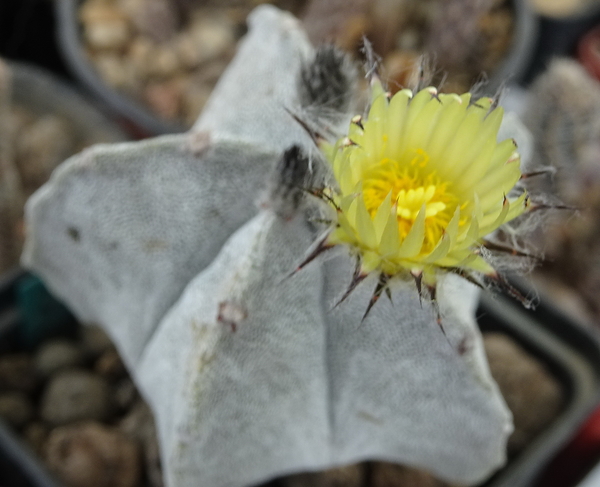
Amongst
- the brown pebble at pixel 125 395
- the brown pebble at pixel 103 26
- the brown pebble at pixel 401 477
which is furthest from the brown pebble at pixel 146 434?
the brown pebble at pixel 103 26

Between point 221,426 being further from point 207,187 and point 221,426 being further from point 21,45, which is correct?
point 21,45

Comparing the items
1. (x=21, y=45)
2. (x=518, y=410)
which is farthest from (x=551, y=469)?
(x=21, y=45)

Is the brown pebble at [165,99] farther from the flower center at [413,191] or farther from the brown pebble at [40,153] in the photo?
the flower center at [413,191]

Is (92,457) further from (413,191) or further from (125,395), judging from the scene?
(413,191)

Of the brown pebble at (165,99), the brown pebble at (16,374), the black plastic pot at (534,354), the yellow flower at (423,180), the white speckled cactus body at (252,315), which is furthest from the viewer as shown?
the brown pebble at (165,99)

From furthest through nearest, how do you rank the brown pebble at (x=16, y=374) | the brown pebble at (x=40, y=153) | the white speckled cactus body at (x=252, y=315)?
the brown pebble at (x=40, y=153)
the brown pebble at (x=16, y=374)
the white speckled cactus body at (x=252, y=315)

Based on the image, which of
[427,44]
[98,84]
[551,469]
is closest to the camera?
[551,469]

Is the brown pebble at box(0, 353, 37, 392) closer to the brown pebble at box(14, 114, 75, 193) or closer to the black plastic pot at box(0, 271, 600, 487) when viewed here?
the black plastic pot at box(0, 271, 600, 487)

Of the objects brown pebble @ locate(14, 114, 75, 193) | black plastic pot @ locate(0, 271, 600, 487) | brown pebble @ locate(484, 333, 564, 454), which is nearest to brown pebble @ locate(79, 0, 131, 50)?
brown pebble @ locate(14, 114, 75, 193)
